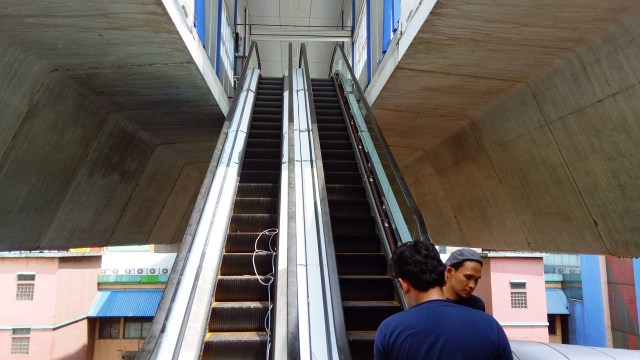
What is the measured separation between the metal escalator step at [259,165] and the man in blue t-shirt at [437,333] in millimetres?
4767

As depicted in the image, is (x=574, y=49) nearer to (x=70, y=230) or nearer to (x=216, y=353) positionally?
(x=216, y=353)

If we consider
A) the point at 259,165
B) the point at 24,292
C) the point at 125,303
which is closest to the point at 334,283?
the point at 259,165

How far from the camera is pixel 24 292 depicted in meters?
19.1

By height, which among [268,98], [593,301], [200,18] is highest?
[200,18]

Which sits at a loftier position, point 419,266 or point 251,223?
point 251,223

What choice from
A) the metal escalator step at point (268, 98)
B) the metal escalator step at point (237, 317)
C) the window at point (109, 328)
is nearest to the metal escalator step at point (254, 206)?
the metal escalator step at point (237, 317)

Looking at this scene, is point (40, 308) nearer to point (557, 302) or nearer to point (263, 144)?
point (263, 144)

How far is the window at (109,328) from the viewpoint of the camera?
21.5 metres

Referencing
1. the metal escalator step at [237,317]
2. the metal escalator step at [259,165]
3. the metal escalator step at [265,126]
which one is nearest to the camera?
the metal escalator step at [237,317]

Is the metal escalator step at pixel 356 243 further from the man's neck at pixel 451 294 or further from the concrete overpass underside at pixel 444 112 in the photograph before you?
the man's neck at pixel 451 294

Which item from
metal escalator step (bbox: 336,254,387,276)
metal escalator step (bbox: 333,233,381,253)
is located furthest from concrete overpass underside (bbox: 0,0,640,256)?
metal escalator step (bbox: 336,254,387,276)

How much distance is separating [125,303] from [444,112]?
19254 mm

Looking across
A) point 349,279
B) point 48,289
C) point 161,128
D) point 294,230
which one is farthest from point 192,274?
point 48,289

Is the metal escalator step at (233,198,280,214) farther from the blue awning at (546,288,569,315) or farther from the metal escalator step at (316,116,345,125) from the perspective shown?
the blue awning at (546,288,569,315)
